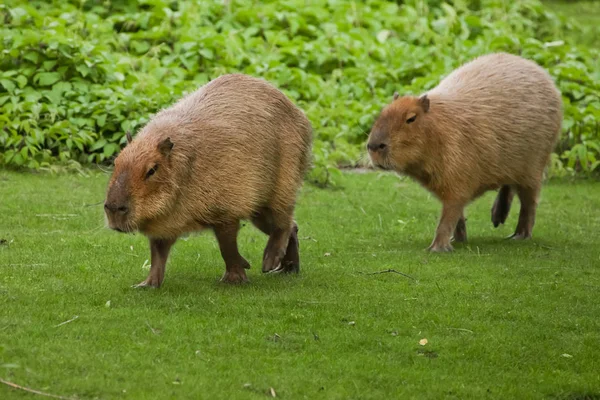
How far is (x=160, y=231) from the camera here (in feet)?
23.0

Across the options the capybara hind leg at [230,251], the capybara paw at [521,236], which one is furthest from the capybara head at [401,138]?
the capybara hind leg at [230,251]

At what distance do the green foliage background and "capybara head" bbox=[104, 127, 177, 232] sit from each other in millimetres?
4146

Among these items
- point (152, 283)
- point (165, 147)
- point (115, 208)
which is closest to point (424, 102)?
point (165, 147)

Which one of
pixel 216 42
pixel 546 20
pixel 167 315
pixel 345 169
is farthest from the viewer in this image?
pixel 546 20

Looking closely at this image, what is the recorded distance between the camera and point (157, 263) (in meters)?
7.21

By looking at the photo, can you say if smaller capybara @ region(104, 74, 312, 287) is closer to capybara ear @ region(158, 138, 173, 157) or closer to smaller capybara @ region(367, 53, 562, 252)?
capybara ear @ region(158, 138, 173, 157)

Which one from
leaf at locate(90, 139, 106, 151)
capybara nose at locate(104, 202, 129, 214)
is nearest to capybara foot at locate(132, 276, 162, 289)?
capybara nose at locate(104, 202, 129, 214)

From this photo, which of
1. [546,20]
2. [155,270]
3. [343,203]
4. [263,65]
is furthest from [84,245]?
[546,20]

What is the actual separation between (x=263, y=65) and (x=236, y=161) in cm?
604

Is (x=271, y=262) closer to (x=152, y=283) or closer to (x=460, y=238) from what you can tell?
(x=152, y=283)

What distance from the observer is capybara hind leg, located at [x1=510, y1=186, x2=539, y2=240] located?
9.66 metres

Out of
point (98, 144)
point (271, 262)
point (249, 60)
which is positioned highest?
point (271, 262)

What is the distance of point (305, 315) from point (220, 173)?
1189 millimetres

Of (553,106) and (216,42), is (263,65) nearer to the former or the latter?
(216,42)
